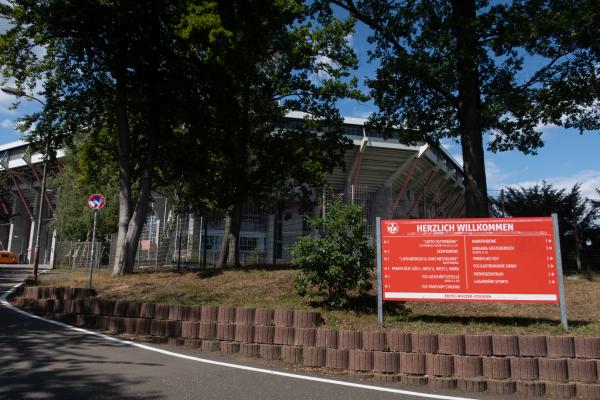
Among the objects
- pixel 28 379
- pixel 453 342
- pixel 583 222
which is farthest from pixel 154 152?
pixel 583 222

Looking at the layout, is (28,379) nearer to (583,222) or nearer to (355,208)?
(355,208)

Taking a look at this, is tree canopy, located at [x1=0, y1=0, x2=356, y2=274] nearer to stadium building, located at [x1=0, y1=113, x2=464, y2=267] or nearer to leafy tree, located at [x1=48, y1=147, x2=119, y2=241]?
stadium building, located at [x1=0, y1=113, x2=464, y2=267]

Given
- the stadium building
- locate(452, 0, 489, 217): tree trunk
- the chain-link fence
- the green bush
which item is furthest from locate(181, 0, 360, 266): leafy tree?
the chain-link fence

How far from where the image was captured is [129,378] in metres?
5.67

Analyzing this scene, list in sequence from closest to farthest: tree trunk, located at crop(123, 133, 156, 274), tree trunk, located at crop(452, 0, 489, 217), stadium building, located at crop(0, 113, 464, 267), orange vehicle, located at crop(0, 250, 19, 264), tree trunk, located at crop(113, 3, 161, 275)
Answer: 1. tree trunk, located at crop(452, 0, 489, 217)
2. tree trunk, located at crop(113, 3, 161, 275)
3. tree trunk, located at crop(123, 133, 156, 274)
4. stadium building, located at crop(0, 113, 464, 267)
5. orange vehicle, located at crop(0, 250, 19, 264)

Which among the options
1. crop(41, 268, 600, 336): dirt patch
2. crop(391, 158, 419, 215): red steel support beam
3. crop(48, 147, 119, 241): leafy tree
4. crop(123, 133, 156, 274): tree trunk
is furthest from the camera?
crop(391, 158, 419, 215): red steel support beam

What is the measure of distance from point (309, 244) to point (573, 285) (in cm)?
628

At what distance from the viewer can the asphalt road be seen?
5.10 metres

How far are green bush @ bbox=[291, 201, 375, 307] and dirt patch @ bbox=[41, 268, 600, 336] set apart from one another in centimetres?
55

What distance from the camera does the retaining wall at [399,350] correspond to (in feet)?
19.3

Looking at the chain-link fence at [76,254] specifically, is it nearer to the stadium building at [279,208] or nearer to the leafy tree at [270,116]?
the stadium building at [279,208]

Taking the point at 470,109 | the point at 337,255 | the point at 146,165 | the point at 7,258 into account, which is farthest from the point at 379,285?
the point at 7,258

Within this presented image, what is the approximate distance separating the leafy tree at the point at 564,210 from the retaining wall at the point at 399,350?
826cm

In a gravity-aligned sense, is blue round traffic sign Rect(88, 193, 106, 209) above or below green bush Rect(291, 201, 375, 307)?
above
